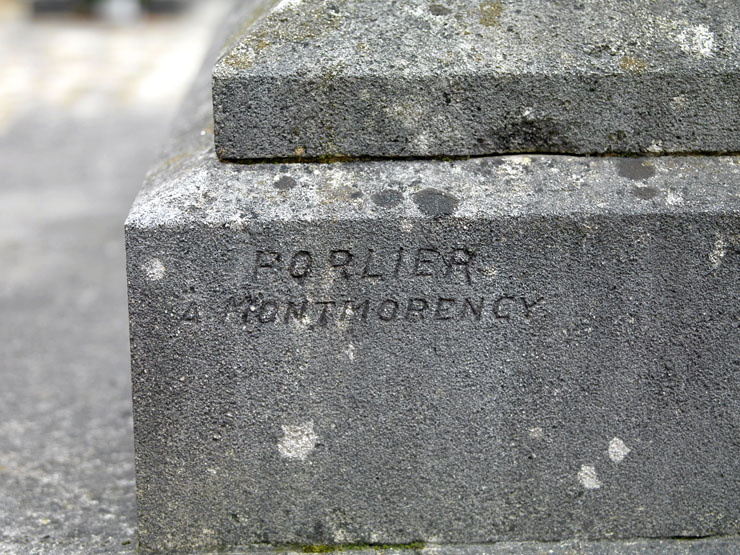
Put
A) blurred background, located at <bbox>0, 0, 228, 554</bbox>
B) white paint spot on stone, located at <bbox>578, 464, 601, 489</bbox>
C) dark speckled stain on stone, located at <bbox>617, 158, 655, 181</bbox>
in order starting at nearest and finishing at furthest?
1. dark speckled stain on stone, located at <bbox>617, 158, 655, 181</bbox>
2. white paint spot on stone, located at <bbox>578, 464, 601, 489</bbox>
3. blurred background, located at <bbox>0, 0, 228, 554</bbox>

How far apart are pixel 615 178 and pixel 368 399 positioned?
0.82m

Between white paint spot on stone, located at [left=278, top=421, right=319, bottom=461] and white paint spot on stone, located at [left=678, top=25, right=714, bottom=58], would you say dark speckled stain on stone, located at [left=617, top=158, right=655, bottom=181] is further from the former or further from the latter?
white paint spot on stone, located at [left=278, top=421, right=319, bottom=461]

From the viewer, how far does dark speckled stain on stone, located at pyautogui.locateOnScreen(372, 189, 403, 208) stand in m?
1.99

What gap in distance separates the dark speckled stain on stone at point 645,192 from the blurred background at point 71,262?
165cm

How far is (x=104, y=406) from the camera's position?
11.4 feet

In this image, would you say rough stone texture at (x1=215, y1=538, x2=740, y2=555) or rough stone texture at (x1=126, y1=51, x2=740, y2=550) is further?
rough stone texture at (x1=215, y1=538, x2=740, y2=555)

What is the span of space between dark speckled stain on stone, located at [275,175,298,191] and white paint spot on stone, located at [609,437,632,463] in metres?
1.05

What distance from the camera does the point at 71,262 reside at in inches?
207

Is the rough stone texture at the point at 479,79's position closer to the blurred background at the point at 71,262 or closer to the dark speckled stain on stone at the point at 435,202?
the dark speckled stain on stone at the point at 435,202

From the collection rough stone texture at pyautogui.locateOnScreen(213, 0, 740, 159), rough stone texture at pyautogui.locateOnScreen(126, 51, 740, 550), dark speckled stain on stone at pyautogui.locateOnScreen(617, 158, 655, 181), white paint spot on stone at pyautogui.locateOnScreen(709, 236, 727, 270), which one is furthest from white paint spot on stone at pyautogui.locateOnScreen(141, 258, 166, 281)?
white paint spot on stone at pyautogui.locateOnScreen(709, 236, 727, 270)

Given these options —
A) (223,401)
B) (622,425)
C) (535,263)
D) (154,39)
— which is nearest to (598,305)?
(535,263)

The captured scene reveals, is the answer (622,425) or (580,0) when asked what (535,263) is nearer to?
(622,425)

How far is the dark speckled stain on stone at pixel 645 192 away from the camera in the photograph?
2.01 m

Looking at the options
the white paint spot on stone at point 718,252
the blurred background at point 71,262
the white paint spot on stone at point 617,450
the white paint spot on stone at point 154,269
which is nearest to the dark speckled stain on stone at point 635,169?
the white paint spot on stone at point 718,252
